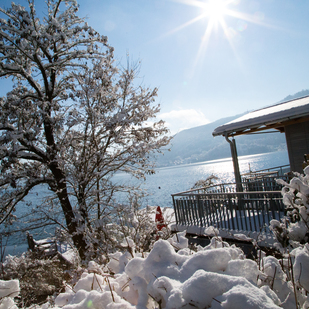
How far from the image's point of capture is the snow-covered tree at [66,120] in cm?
675

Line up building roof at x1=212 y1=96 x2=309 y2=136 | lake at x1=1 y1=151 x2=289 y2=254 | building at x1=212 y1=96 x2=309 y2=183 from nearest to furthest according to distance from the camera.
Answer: building roof at x1=212 y1=96 x2=309 y2=136 → building at x1=212 y1=96 x2=309 y2=183 → lake at x1=1 y1=151 x2=289 y2=254

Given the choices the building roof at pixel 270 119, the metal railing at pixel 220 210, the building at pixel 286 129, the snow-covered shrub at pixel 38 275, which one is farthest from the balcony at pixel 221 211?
the snow-covered shrub at pixel 38 275

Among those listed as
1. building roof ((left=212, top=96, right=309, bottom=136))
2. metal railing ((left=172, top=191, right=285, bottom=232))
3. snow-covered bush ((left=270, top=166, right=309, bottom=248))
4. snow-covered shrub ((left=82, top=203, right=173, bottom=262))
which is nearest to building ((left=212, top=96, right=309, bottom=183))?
building roof ((left=212, top=96, right=309, bottom=136))

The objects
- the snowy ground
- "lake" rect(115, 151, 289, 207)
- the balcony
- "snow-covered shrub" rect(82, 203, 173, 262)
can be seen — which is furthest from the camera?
"lake" rect(115, 151, 289, 207)

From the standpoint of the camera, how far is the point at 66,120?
7.14 metres

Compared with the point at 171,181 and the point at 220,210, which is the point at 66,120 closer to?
the point at 220,210

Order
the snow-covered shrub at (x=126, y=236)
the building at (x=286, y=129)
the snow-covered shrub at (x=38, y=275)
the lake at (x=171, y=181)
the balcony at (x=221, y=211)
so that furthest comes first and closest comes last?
the lake at (x=171, y=181) < the building at (x=286, y=129) < the balcony at (x=221, y=211) < the snow-covered shrub at (x=38, y=275) < the snow-covered shrub at (x=126, y=236)

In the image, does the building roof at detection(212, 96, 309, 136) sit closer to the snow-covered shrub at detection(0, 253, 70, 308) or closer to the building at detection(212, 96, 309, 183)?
the building at detection(212, 96, 309, 183)

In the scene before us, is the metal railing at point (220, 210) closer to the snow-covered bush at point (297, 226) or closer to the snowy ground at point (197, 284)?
the snow-covered bush at point (297, 226)

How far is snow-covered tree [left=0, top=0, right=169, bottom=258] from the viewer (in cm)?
675

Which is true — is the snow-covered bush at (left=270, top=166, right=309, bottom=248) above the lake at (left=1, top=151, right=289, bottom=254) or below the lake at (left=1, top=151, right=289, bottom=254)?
above

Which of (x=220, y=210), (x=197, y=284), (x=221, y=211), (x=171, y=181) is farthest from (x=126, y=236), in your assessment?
(x=171, y=181)

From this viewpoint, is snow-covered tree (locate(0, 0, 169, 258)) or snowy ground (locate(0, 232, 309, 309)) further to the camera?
snow-covered tree (locate(0, 0, 169, 258))

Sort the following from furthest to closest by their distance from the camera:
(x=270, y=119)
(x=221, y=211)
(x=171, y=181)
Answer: (x=171, y=181), (x=270, y=119), (x=221, y=211)
